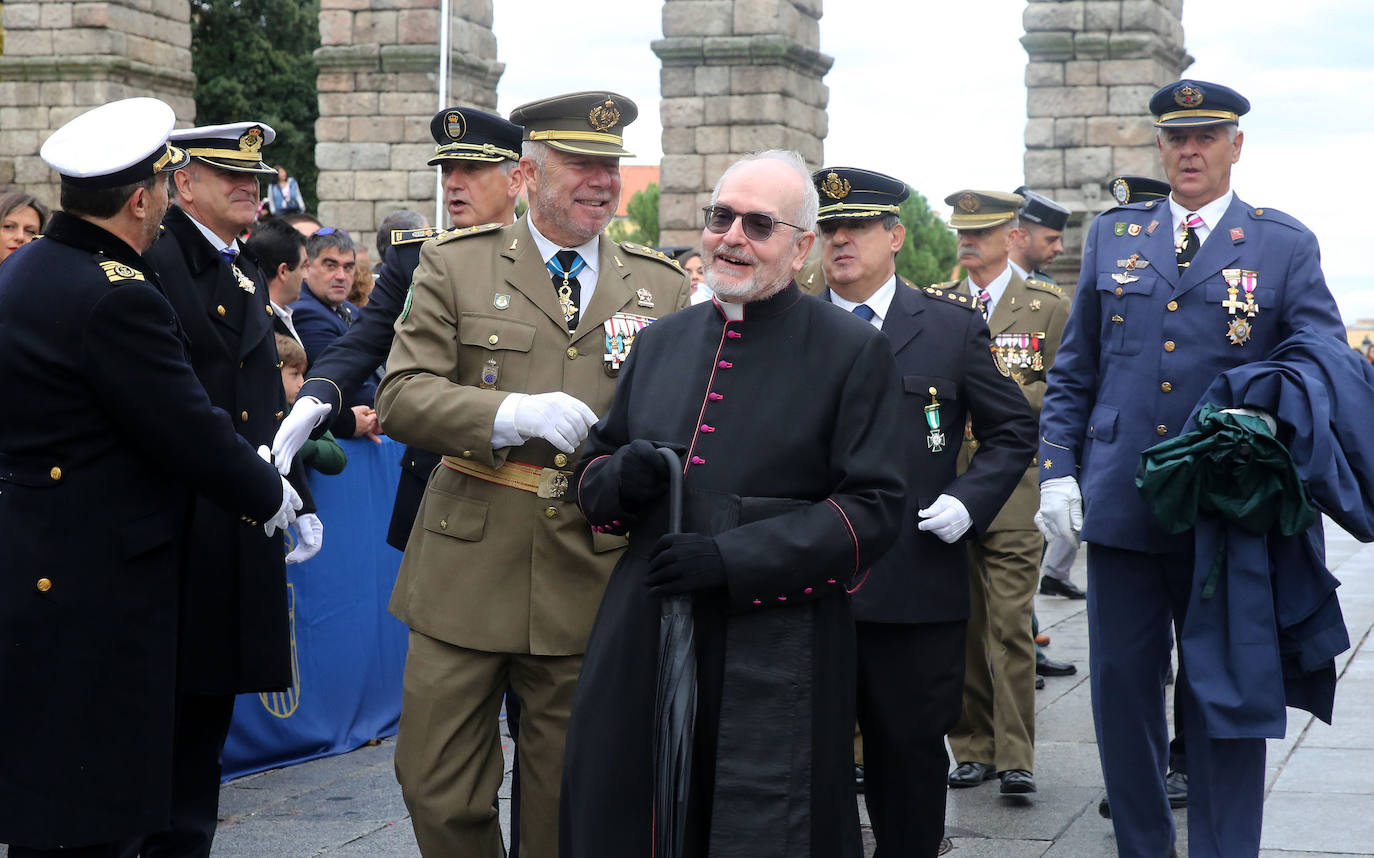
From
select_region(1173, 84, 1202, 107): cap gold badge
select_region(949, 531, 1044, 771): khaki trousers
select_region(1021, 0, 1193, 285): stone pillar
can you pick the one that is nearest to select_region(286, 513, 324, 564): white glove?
select_region(949, 531, 1044, 771): khaki trousers

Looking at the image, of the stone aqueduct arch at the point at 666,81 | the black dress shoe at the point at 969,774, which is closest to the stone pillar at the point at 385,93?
the stone aqueduct arch at the point at 666,81

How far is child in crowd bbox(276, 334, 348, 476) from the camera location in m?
6.04

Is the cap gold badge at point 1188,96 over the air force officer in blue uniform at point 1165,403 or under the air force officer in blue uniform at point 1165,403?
over

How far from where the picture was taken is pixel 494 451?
12.8 feet

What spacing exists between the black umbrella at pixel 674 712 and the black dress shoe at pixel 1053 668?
5426mm

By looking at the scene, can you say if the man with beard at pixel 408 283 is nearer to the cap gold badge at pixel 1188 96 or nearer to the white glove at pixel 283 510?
the white glove at pixel 283 510

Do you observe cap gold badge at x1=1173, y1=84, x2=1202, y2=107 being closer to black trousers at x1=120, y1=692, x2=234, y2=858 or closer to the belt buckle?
the belt buckle

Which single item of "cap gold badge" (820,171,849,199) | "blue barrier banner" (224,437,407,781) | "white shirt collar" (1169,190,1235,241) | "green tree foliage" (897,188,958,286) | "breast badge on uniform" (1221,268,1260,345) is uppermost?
"green tree foliage" (897,188,958,286)

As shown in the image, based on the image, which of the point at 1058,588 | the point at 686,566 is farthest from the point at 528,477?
the point at 1058,588

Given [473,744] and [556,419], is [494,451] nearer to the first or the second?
[556,419]

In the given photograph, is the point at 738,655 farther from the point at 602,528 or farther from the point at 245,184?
the point at 245,184

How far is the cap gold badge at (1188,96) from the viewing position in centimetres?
478

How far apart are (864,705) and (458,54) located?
14.0 meters

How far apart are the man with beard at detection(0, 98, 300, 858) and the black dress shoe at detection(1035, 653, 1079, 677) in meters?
5.48
